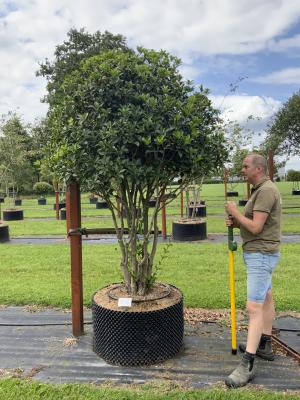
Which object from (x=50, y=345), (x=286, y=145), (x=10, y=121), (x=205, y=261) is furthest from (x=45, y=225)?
(x=286, y=145)

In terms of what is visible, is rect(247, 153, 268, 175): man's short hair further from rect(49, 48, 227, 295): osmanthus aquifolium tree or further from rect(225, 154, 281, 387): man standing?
rect(49, 48, 227, 295): osmanthus aquifolium tree

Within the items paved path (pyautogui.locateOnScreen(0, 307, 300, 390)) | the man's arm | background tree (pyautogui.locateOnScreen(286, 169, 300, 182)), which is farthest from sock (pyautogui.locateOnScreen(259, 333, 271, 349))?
background tree (pyautogui.locateOnScreen(286, 169, 300, 182))

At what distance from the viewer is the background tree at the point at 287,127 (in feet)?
83.9

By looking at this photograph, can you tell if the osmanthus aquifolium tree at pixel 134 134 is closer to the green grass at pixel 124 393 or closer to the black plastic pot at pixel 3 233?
the green grass at pixel 124 393

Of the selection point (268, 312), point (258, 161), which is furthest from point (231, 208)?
point (268, 312)

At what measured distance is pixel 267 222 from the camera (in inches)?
139

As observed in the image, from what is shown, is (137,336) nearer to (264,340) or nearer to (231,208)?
(264,340)

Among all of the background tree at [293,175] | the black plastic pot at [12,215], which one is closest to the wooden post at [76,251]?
the black plastic pot at [12,215]

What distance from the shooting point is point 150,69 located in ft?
12.9

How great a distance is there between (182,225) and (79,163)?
22.6 feet

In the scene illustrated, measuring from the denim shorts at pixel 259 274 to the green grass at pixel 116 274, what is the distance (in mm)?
1652

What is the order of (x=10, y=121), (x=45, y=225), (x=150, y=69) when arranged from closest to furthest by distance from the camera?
(x=150, y=69) → (x=45, y=225) → (x=10, y=121)

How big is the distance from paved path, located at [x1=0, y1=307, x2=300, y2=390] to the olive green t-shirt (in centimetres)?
107

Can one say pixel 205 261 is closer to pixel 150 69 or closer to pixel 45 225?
pixel 150 69
